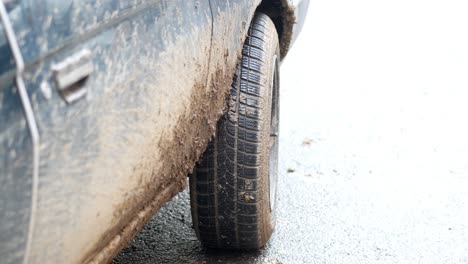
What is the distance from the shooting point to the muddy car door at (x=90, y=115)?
1110 millimetres

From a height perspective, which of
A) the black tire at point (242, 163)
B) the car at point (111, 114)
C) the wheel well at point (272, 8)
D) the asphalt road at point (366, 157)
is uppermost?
the car at point (111, 114)

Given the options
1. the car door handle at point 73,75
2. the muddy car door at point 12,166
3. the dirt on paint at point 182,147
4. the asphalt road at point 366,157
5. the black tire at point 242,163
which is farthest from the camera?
the asphalt road at point 366,157

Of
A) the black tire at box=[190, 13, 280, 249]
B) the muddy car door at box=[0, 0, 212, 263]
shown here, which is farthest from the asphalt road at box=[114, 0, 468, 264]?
the muddy car door at box=[0, 0, 212, 263]

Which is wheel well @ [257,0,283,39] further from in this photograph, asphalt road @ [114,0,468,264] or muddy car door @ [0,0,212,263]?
muddy car door @ [0,0,212,263]

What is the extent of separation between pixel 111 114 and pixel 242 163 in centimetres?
101

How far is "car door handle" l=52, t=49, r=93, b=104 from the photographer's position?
117cm

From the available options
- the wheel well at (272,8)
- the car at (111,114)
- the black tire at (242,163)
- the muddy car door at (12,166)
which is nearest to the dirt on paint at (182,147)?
the car at (111,114)

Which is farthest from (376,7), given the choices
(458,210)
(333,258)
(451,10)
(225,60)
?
(225,60)

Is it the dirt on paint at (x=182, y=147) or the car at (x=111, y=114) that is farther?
the dirt on paint at (x=182, y=147)

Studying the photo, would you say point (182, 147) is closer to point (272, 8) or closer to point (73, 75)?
point (73, 75)

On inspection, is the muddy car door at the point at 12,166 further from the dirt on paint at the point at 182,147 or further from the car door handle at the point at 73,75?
the dirt on paint at the point at 182,147

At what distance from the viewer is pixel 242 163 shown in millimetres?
2322

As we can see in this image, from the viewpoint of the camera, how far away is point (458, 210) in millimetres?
3078

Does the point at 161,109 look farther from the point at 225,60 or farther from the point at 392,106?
the point at 392,106
